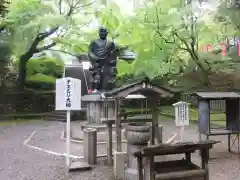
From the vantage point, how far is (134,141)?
5734 millimetres

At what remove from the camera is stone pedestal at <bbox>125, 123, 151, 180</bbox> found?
5.63 metres

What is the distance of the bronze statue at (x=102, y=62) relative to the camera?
11891mm

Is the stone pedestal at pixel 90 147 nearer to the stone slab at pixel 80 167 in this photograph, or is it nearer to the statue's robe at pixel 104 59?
the stone slab at pixel 80 167

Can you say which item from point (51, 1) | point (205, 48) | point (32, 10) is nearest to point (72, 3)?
point (51, 1)

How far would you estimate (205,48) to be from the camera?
15906 millimetres

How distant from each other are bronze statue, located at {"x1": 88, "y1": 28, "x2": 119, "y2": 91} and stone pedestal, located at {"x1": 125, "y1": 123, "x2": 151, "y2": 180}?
6434 millimetres

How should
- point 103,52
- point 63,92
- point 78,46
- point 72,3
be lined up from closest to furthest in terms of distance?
point 63,92
point 103,52
point 72,3
point 78,46

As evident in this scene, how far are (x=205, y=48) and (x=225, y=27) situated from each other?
9.17ft

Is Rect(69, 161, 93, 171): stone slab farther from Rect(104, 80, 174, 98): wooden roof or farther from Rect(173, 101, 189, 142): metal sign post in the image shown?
Rect(173, 101, 189, 142): metal sign post

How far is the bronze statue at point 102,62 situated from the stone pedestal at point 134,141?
21.1 ft

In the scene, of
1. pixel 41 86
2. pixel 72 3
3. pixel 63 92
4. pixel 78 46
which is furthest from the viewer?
pixel 41 86

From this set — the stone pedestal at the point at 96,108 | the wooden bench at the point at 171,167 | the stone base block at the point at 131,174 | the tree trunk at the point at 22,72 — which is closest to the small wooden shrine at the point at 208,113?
the stone base block at the point at 131,174

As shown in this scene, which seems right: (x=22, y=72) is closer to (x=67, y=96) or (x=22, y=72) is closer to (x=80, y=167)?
(x=67, y=96)

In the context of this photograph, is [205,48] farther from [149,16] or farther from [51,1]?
[51,1]
